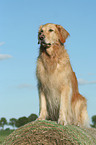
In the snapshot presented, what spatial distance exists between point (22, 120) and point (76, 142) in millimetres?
8171

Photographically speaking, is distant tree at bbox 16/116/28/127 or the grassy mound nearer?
the grassy mound

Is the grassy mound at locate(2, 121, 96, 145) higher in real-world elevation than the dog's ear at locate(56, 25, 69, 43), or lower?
lower

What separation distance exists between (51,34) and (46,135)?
7.52ft

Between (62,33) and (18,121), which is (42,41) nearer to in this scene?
(62,33)

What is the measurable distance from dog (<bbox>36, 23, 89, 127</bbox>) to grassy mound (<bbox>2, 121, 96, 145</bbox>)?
605 mm

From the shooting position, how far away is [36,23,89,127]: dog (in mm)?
6254

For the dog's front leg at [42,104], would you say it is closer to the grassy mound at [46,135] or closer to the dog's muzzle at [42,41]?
the grassy mound at [46,135]

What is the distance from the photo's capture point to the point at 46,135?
5.35m

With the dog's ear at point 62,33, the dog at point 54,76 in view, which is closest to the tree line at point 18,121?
the dog at point 54,76

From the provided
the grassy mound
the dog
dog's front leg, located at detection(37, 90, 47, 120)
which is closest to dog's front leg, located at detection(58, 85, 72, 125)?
the dog

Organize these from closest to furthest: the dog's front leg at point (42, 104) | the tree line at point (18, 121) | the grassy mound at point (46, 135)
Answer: the grassy mound at point (46, 135) < the dog's front leg at point (42, 104) < the tree line at point (18, 121)

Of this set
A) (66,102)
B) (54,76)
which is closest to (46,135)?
(66,102)

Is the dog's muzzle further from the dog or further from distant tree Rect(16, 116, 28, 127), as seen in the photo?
distant tree Rect(16, 116, 28, 127)

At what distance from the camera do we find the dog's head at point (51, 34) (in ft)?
20.2
